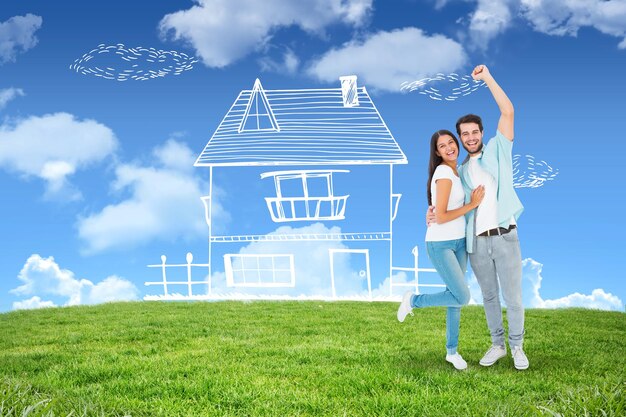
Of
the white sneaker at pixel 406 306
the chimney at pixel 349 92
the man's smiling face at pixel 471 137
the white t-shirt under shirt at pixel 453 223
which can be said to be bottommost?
the white sneaker at pixel 406 306

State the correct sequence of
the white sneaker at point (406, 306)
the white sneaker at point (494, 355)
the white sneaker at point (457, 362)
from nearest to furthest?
the white sneaker at point (457, 362) → the white sneaker at point (494, 355) → the white sneaker at point (406, 306)

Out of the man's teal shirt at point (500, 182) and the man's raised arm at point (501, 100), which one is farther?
the man's teal shirt at point (500, 182)

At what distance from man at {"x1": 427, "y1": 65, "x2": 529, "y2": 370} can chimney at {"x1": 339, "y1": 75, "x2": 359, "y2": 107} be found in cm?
796

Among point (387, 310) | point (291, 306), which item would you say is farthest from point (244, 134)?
point (387, 310)

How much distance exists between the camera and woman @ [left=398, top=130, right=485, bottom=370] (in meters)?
5.31

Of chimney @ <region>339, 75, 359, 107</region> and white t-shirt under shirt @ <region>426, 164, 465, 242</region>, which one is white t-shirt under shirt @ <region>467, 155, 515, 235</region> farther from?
chimney @ <region>339, 75, 359, 107</region>

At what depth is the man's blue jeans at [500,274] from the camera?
18.0ft

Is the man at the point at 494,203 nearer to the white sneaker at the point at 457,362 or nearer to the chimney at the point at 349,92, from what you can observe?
the white sneaker at the point at 457,362

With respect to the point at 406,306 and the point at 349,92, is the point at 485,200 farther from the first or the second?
the point at 349,92

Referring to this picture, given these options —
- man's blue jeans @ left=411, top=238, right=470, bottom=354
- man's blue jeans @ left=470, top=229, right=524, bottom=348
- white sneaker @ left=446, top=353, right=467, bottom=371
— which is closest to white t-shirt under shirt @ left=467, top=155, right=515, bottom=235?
man's blue jeans @ left=470, top=229, right=524, bottom=348

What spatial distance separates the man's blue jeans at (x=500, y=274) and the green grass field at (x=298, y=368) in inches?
18.5

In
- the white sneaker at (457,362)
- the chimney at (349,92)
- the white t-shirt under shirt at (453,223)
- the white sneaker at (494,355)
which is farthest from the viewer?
the chimney at (349,92)

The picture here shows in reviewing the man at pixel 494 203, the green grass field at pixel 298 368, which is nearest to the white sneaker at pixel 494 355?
the green grass field at pixel 298 368

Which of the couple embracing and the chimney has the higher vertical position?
the chimney
